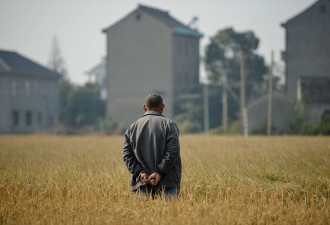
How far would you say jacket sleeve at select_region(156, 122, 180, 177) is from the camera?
7848mm

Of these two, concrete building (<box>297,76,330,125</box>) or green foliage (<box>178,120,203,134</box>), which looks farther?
green foliage (<box>178,120,203,134</box>)

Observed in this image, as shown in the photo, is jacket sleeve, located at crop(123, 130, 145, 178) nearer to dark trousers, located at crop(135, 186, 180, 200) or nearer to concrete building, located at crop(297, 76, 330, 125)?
dark trousers, located at crop(135, 186, 180, 200)

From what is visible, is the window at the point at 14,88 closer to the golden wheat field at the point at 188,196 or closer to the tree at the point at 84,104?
the tree at the point at 84,104

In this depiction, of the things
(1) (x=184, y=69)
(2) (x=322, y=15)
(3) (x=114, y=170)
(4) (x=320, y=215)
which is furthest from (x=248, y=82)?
(4) (x=320, y=215)

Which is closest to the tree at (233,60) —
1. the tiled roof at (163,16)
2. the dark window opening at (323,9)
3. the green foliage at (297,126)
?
the tiled roof at (163,16)

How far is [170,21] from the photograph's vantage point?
67688mm

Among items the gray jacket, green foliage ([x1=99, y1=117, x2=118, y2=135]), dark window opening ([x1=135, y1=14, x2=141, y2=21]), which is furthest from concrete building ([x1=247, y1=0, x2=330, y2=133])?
the gray jacket

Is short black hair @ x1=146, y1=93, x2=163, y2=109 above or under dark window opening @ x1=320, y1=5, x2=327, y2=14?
under

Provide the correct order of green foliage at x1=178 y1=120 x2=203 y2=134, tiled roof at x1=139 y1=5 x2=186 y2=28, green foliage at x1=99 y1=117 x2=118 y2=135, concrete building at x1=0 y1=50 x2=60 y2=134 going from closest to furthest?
green foliage at x1=178 y1=120 x2=203 y2=134, green foliage at x1=99 y1=117 x2=118 y2=135, concrete building at x1=0 y1=50 x2=60 y2=134, tiled roof at x1=139 y1=5 x2=186 y2=28

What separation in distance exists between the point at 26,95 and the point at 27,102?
788 millimetres

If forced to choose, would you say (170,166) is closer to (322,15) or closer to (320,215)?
(320,215)

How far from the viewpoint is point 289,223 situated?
283 inches

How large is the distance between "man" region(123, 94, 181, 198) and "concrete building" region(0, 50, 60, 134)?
55.4 meters

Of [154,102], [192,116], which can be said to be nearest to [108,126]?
[192,116]
